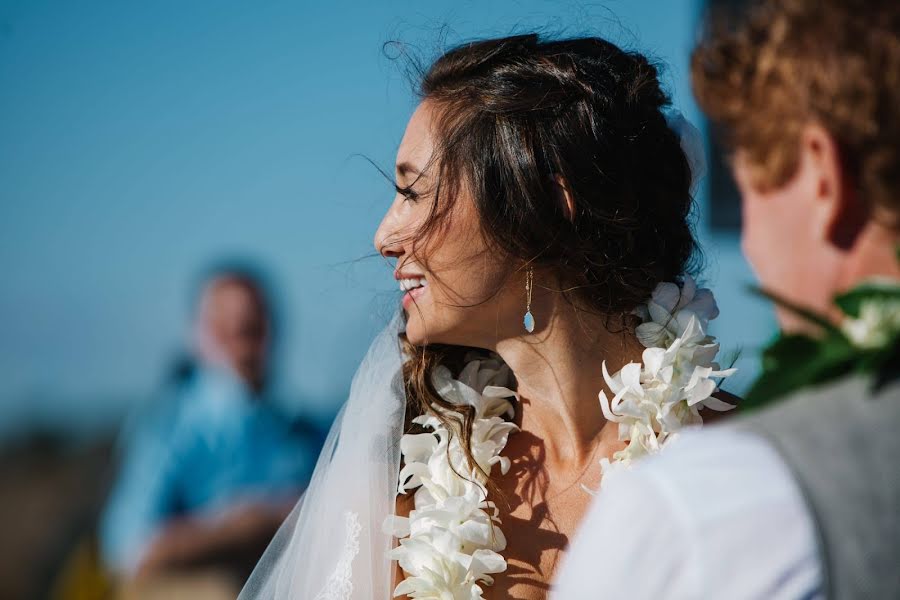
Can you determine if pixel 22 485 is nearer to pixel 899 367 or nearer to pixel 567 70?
pixel 567 70

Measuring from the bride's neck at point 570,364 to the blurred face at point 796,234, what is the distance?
1.30 m

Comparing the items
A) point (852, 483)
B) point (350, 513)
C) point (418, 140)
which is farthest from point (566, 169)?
point (852, 483)

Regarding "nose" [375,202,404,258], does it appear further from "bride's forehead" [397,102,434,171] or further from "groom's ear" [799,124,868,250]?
"groom's ear" [799,124,868,250]

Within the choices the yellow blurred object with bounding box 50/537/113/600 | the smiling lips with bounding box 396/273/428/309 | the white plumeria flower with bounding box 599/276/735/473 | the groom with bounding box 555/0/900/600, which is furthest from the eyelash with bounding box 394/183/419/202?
the yellow blurred object with bounding box 50/537/113/600

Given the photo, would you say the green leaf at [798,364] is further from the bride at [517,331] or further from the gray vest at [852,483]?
the bride at [517,331]

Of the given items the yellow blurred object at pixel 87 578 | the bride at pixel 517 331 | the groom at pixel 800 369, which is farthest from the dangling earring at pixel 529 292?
the yellow blurred object at pixel 87 578

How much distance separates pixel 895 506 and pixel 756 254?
0.39 metres

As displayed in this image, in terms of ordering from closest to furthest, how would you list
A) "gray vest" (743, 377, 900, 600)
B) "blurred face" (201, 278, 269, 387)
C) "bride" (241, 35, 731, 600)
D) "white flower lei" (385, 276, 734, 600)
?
"gray vest" (743, 377, 900, 600) → "white flower lei" (385, 276, 734, 600) → "bride" (241, 35, 731, 600) → "blurred face" (201, 278, 269, 387)

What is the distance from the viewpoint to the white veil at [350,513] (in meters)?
2.46

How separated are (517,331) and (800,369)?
4.70ft

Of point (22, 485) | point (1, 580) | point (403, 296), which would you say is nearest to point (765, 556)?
point (403, 296)

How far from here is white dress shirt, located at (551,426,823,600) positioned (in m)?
1.08

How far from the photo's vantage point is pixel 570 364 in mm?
2645

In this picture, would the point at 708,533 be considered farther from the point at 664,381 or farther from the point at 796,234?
the point at 664,381
